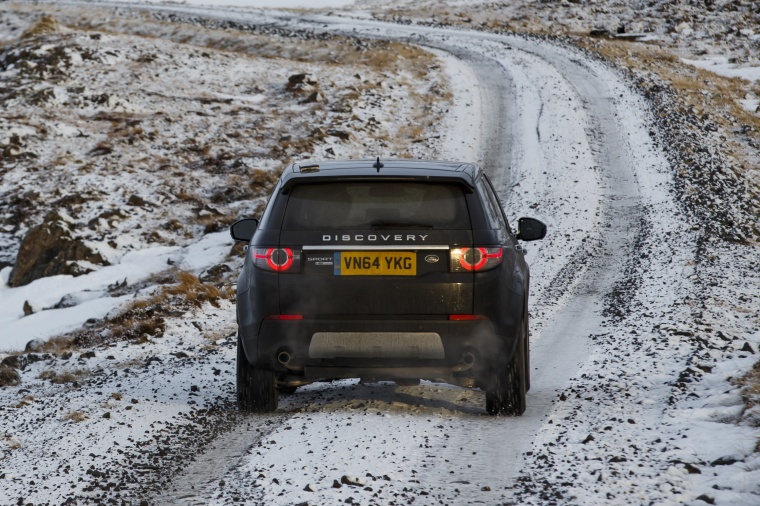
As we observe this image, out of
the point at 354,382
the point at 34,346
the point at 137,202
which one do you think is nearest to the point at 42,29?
the point at 137,202

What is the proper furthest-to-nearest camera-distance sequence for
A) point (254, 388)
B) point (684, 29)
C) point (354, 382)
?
point (684, 29)
point (354, 382)
point (254, 388)

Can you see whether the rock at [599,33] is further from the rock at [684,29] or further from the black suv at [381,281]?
the black suv at [381,281]

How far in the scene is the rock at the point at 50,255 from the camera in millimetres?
17188

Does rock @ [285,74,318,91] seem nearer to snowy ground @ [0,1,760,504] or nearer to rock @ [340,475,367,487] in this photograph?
snowy ground @ [0,1,760,504]

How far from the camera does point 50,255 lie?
688 inches

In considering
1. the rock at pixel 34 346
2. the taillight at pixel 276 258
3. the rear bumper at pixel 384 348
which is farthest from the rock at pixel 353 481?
the rock at pixel 34 346

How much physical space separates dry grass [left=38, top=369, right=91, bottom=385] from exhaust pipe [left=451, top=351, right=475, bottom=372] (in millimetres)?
4105

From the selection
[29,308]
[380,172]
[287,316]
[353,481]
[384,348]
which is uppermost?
[380,172]

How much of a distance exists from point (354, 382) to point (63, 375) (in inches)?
115

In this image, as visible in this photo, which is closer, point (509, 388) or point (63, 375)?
point (509, 388)

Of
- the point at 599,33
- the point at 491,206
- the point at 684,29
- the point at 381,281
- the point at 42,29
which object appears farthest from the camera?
the point at 684,29

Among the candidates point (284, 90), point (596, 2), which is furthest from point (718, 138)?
point (596, 2)

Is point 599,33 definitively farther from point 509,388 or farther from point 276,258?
point 276,258

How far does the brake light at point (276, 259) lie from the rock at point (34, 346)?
20.6 ft
